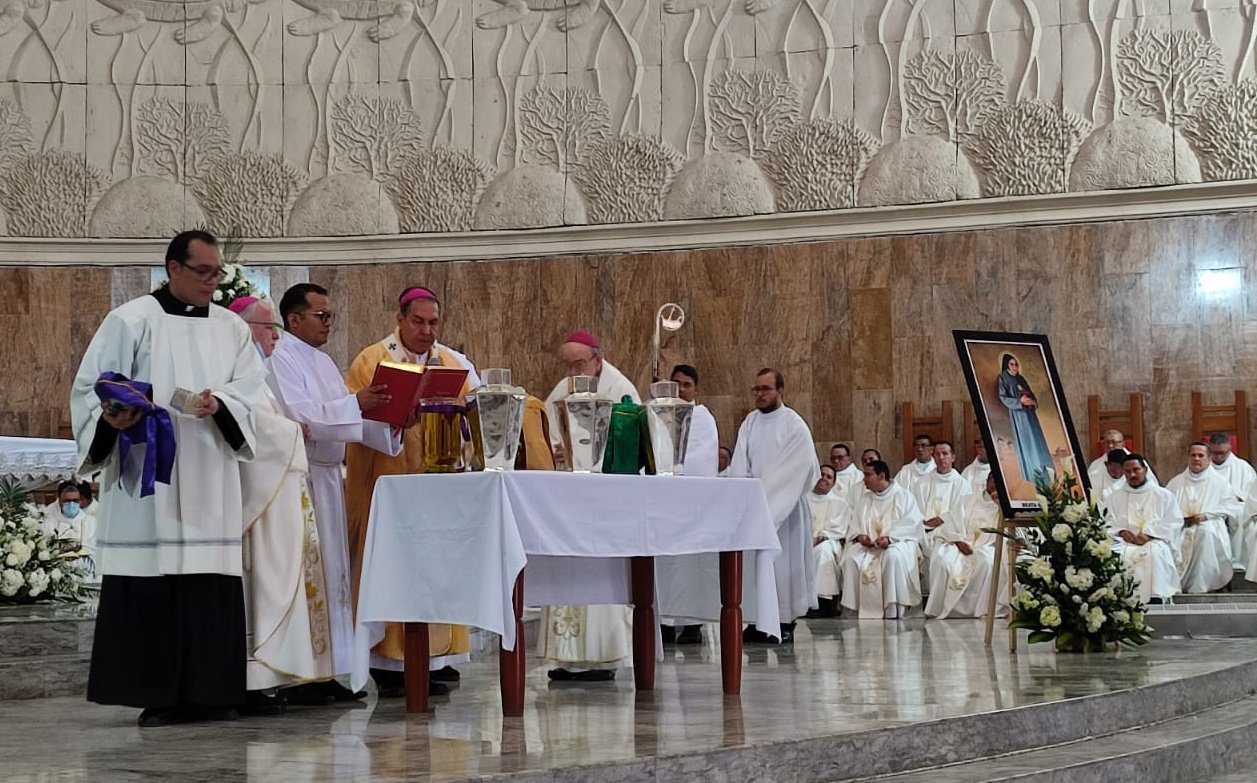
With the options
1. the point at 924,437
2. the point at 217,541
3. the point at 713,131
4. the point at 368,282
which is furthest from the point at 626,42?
the point at 217,541

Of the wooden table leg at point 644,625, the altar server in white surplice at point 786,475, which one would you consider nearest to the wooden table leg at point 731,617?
the wooden table leg at point 644,625

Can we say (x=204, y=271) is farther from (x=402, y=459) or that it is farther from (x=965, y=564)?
(x=965, y=564)

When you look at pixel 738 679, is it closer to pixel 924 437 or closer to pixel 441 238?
pixel 924 437

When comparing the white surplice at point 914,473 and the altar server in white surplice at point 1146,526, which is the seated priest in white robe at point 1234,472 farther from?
the white surplice at point 914,473

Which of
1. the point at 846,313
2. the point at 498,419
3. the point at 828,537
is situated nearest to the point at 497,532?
the point at 498,419

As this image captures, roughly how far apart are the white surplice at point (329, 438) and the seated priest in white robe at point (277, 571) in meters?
0.15

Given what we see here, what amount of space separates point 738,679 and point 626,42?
1028 centimetres

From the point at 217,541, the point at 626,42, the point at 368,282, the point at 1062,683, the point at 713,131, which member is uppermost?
the point at 626,42

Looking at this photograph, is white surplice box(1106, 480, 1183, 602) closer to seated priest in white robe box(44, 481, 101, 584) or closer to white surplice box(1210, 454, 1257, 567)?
white surplice box(1210, 454, 1257, 567)

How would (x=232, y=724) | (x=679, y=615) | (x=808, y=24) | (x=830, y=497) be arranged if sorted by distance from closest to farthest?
(x=232, y=724) < (x=679, y=615) < (x=830, y=497) < (x=808, y=24)

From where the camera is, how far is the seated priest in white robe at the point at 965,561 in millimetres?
12562

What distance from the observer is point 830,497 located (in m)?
13.7

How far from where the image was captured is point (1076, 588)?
25.8 feet

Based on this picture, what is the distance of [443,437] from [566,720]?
3.80 feet
